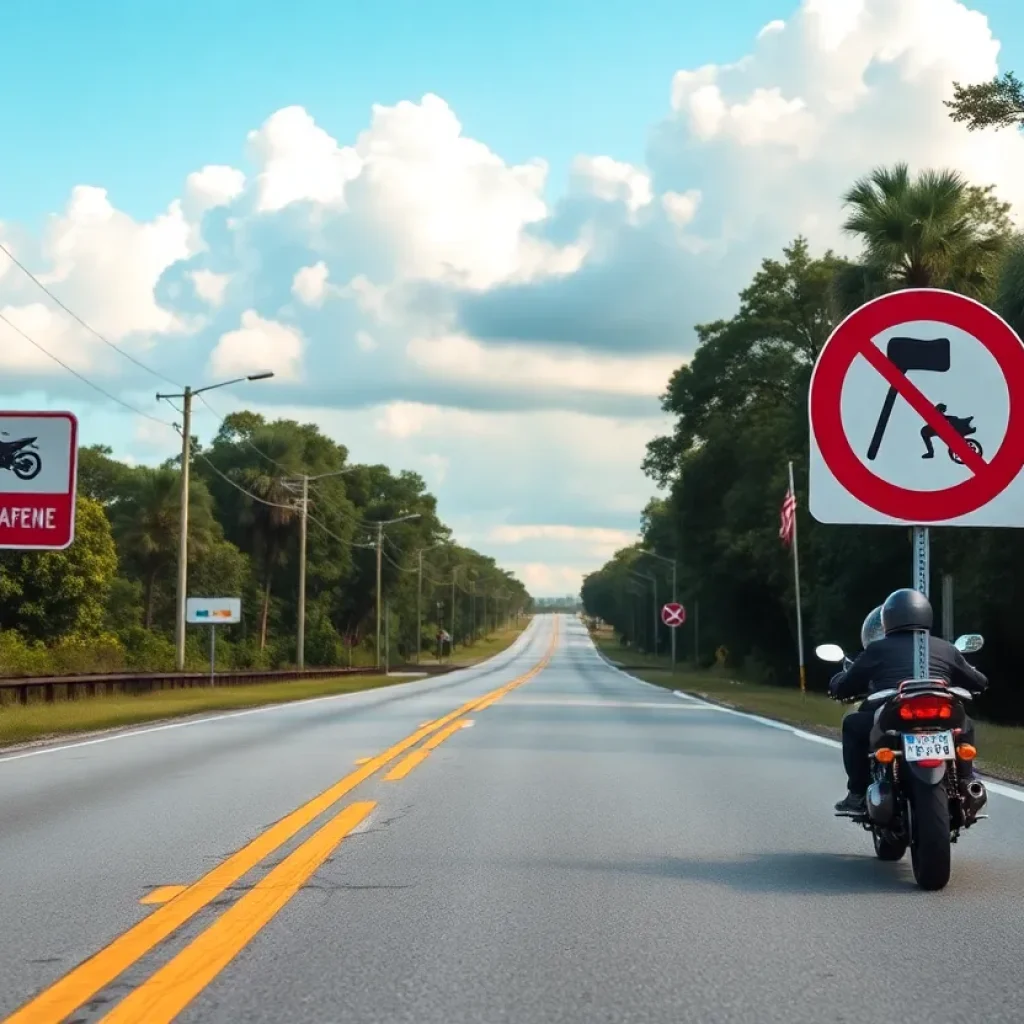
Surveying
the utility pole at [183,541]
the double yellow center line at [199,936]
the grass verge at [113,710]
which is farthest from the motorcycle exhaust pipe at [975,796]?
the utility pole at [183,541]

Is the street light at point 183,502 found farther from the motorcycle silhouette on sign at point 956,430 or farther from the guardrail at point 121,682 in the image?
the motorcycle silhouette on sign at point 956,430

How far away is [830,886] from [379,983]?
3.22 metres

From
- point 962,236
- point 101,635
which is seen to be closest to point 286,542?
point 101,635

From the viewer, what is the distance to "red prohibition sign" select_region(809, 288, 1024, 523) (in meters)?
7.97

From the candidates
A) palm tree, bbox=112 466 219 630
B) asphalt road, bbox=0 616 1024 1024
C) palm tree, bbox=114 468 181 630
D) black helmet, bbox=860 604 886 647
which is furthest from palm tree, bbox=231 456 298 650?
black helmet, bbox=860 604 886 647

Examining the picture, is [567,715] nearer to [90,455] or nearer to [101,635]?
[101,635]

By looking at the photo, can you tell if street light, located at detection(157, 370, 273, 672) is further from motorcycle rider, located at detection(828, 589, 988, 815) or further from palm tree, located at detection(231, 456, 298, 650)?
palm tree, located at detection(231, 456, 298, 650)

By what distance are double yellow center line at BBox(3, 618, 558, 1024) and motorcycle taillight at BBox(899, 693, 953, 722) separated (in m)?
3.20

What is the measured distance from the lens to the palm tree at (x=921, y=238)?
35.5 m

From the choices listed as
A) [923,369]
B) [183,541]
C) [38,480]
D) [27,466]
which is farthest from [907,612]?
[183,541]

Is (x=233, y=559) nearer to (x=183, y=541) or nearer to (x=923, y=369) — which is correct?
(x=183, y=541)

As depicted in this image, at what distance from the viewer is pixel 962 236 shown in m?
35.8

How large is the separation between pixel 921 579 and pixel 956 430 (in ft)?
2.53

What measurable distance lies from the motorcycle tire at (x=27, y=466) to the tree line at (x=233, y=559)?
19.9m
